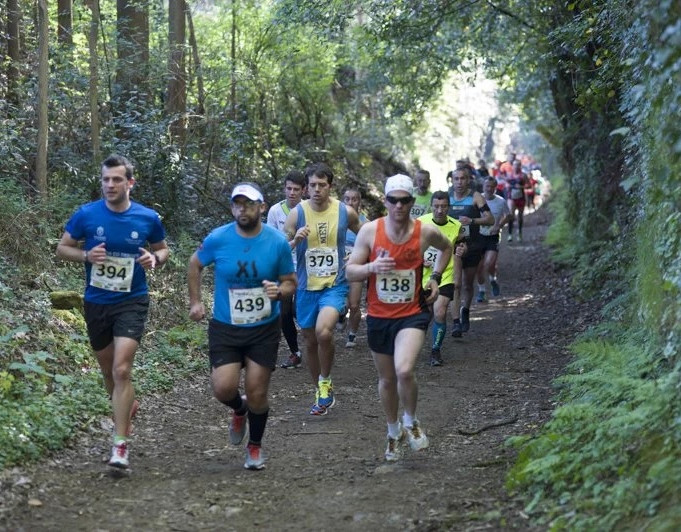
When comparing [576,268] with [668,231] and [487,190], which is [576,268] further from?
[668,231]

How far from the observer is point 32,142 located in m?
13.0

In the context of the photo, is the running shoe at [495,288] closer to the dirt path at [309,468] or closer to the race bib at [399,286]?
the dirt path at [309,468]

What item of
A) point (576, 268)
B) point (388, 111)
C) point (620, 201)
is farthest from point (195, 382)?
point (388, 111)

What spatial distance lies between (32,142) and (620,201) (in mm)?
9804

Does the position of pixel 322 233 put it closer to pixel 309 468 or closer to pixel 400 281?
pixel 400 281

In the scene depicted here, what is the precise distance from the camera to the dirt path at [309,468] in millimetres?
6055

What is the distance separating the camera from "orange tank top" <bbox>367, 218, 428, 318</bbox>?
7289 millimetres

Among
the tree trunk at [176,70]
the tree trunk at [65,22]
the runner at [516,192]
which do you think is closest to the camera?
the tree trunk at [65,22]

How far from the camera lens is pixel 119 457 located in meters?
6.90

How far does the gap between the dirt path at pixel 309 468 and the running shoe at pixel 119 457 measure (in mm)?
105

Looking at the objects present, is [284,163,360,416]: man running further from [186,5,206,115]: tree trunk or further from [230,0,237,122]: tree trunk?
[230,0,237,122]: tree trunk

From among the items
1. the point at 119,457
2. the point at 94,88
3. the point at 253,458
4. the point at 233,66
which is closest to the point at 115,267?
the point at 119,457

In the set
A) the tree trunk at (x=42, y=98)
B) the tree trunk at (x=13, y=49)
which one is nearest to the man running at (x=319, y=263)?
the tree trunk at (x=42, y=98)

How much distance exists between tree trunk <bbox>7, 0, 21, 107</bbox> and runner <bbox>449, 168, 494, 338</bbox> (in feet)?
20.7
